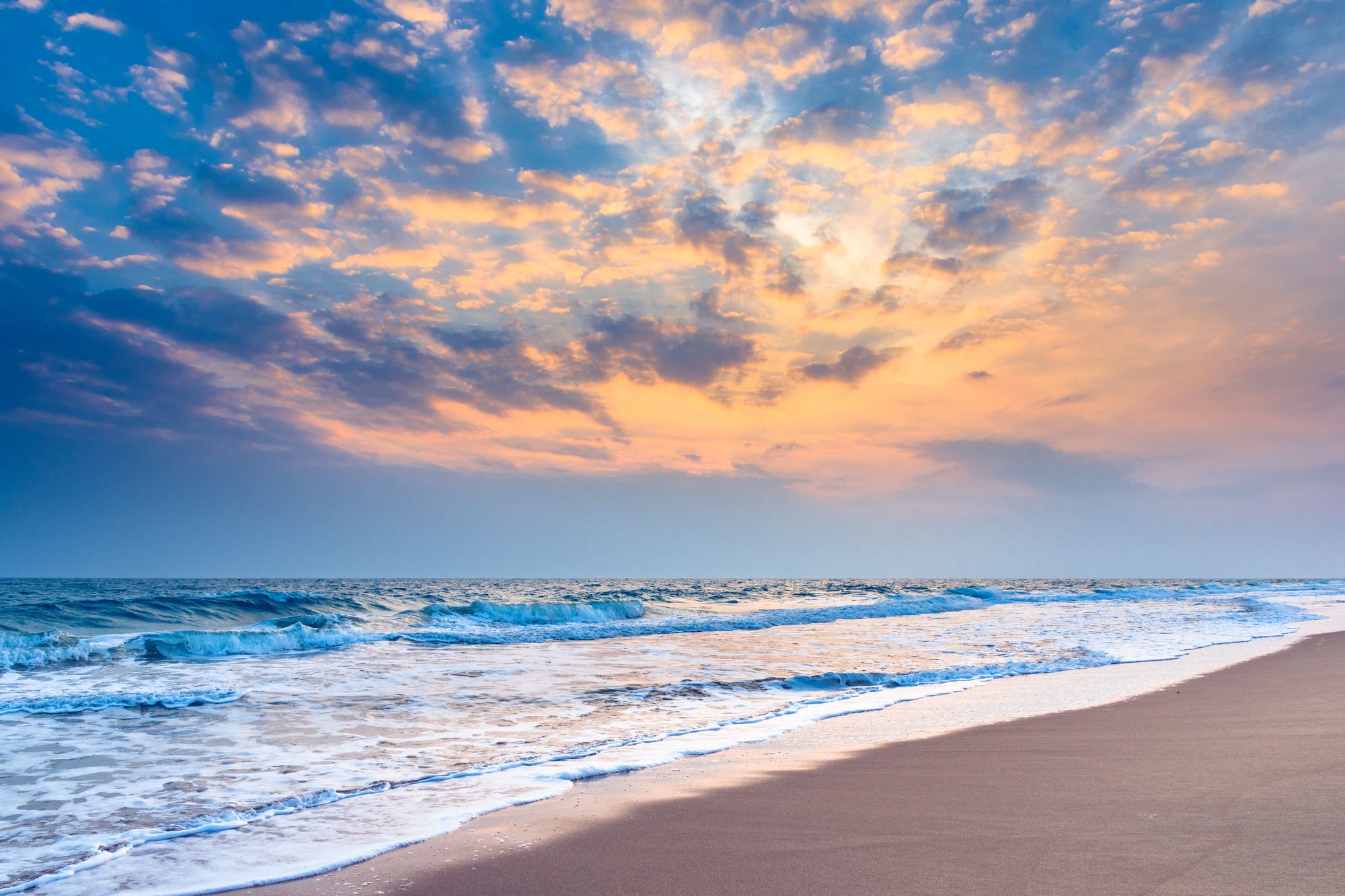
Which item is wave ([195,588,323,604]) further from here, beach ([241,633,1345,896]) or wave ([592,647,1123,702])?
beach ([241,633,1345,896])

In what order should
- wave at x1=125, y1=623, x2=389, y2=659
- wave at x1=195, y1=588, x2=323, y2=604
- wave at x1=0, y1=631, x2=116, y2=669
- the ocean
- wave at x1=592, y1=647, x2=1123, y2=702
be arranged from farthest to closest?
wave at x1=195, y1=588, x2=323, y2=604 → wave at x1=125, y1=623, x2=389, y2=659 → wave at x1=0, y1=631, x2=116, y2=669 → wave at x1=592, y1=647, x2=1123, y2=702 → the ocean

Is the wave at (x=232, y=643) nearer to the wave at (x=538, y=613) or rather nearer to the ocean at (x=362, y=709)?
the ocean at (x=362, y=709)

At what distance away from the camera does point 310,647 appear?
52.9ft

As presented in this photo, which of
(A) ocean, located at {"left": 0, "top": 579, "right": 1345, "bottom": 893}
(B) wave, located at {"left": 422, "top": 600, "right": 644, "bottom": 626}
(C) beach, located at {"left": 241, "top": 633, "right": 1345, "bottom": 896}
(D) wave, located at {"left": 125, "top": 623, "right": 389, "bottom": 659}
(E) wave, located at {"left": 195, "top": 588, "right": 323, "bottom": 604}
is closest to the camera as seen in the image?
(C) beach, located at {"left": 241, "top": 633, "right": 1345, "bottom": 896}

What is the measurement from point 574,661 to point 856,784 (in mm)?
8977

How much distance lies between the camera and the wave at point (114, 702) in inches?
338

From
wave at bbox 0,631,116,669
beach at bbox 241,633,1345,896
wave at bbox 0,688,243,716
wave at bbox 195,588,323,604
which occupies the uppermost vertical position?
beach at bbox 241,633,1345,896

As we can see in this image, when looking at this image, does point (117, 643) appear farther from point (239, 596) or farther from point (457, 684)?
point (239, 596)

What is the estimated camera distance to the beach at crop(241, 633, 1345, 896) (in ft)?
10.7

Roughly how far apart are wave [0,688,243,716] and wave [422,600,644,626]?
14.0 m

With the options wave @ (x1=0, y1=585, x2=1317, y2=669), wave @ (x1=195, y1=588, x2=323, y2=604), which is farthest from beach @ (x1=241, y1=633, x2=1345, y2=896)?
wave @ (x1=195, y1=588, x2=323, y2=604)

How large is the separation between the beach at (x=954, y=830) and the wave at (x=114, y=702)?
6.63m

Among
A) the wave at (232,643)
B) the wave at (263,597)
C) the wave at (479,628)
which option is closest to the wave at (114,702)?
the wave at (479,628)

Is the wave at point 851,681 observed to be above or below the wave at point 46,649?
above
